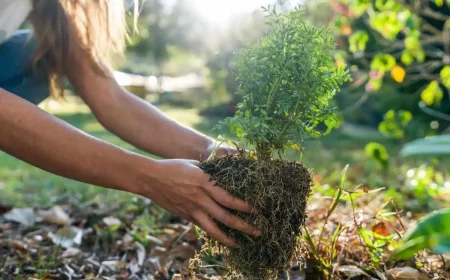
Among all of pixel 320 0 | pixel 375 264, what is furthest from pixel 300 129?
pixel 320 0

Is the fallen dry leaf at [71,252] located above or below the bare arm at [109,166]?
above

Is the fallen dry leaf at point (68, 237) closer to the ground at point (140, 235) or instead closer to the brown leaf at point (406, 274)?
the ground at point (140, 235)

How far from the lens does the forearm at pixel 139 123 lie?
6.35 feet

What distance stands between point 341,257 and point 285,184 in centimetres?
52

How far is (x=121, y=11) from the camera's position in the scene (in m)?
2.21

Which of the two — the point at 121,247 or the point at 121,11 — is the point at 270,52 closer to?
the point at 121,11

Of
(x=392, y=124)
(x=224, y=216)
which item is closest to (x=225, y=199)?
(x=224, y=216)

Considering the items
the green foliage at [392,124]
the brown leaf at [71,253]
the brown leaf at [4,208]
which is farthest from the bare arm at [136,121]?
the green foliage at [392,124]

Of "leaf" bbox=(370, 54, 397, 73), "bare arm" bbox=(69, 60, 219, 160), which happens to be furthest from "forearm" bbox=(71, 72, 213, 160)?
"leaf" bbox=(370, 54, 397, 73)

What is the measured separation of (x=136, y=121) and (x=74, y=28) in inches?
18.7

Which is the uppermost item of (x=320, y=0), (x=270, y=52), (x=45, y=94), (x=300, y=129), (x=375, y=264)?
(x=320, y=0)

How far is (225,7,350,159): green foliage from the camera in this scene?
1388mm

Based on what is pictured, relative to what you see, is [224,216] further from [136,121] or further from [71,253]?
[71,253]

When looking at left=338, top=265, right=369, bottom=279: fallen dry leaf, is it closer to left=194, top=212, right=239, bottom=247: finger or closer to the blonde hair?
left=194, top=212, right=239, bottom=247: finger
